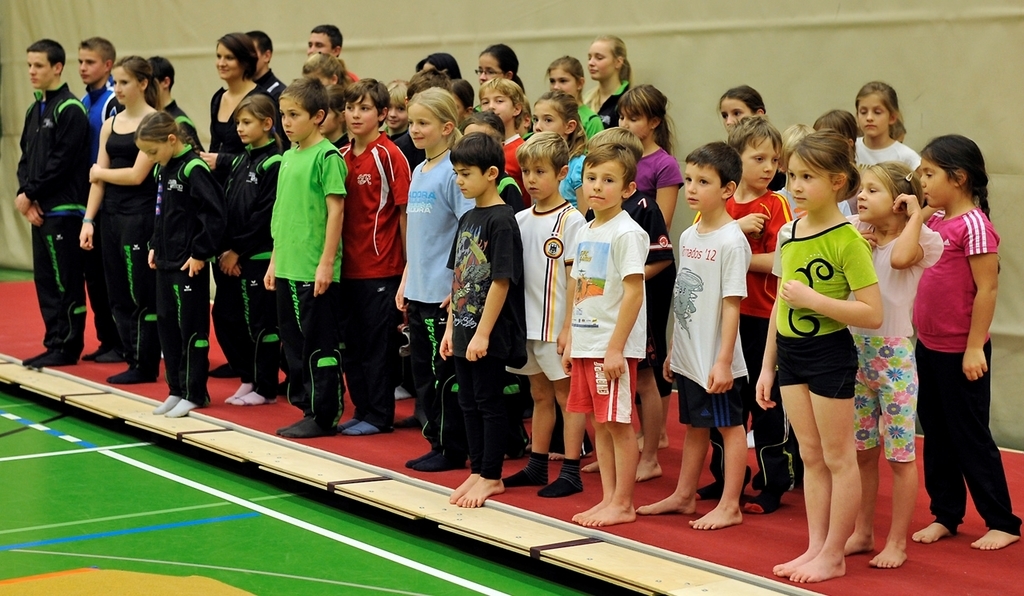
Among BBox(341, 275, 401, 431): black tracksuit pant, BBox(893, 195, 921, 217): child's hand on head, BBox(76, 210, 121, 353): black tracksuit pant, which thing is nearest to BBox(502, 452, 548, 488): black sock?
BBox(341, 275, 401, 431): black tracksuit pant

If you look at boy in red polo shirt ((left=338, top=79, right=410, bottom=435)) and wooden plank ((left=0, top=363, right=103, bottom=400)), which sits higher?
boy in red polo shirt ((left=338, top=79, right=410, bottom=435))

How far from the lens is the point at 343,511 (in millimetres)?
4719

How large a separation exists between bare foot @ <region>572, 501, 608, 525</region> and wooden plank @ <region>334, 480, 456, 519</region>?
489mm

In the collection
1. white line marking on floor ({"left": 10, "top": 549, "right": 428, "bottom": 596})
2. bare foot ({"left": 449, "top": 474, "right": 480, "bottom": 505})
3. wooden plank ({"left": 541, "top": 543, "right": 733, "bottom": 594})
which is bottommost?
white line marking on floor ({"left": 10, "top": 549, "right": 428, "bottom": 596})

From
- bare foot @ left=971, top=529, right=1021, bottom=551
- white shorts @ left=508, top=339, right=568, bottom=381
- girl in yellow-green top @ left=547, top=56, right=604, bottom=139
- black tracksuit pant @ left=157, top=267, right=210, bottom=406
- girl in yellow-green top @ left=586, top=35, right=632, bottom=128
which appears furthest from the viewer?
girl in yellow-green top @ left=586, top=35, right=632, bottom=128

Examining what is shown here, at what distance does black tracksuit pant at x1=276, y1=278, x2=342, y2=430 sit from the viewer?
18.2 feet

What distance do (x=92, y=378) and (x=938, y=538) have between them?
16.3 feet

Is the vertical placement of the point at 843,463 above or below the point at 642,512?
above

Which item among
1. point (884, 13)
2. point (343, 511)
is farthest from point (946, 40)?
point (343, 511)

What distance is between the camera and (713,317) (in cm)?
422

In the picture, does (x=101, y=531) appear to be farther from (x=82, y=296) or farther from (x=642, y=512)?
(x=82, y=296)

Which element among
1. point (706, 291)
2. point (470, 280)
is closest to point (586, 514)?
point (706, 291)

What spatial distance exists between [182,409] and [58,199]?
2110mm

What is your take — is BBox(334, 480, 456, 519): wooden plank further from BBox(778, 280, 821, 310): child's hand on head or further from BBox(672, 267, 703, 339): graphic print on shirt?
BBox(778, 280, 821, 310): child's hand on head
